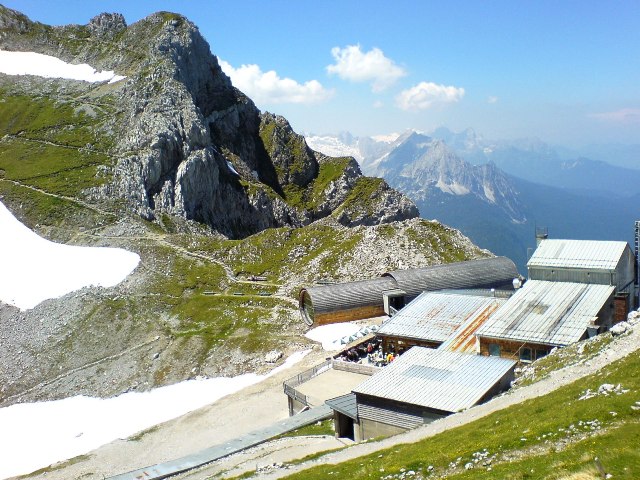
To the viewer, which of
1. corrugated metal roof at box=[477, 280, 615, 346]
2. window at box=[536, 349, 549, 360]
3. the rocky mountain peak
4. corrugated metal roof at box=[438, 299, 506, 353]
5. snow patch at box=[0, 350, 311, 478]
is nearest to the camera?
window at box=[536, 349, 549, 360]

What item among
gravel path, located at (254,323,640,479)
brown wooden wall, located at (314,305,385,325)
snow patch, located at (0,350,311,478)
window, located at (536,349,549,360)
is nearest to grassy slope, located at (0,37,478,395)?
brown wooden wall, located at (314,305,385,325)

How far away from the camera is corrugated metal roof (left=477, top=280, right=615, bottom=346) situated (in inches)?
1629

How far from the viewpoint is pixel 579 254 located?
50.9 metres

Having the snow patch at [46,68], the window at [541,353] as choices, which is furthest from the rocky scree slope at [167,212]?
the window at [541,353]

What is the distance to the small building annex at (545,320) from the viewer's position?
135 feet

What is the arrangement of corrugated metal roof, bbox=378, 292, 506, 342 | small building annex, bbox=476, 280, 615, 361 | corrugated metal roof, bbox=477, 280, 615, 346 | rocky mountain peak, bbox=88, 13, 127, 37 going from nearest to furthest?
small building annex, bbox=476, 280, 615, 361 < corrugated metal roof, bbox=477, 280, 615, 346 < corrugated metal roof, bbox=378, 292, 506, 342 < rocky mountain peak, bbox=88, 13, 127, 37

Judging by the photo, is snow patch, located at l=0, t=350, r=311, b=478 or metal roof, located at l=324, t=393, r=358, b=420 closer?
metal roof, located at l=324, t=393, r=358, b=420

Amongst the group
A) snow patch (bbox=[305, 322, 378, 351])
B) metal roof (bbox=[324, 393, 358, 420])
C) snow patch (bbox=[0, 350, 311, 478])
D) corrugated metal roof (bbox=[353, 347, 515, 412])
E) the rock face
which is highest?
the rock face

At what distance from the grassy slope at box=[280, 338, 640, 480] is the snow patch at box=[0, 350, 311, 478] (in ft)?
105

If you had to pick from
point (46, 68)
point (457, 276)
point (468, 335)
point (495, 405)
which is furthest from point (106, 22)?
point (495, 405)

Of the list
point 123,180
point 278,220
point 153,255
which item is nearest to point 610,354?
point 153,255

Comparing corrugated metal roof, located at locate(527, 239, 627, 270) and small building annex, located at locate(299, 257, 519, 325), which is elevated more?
corrugated metal roof, located at locate(527, 239, 627, 270)

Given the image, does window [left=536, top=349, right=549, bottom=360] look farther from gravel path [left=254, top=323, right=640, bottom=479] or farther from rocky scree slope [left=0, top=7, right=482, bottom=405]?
rocky scree slope [left=0, top=7, right=482, bottom=405]

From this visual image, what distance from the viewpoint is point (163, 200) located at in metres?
122
